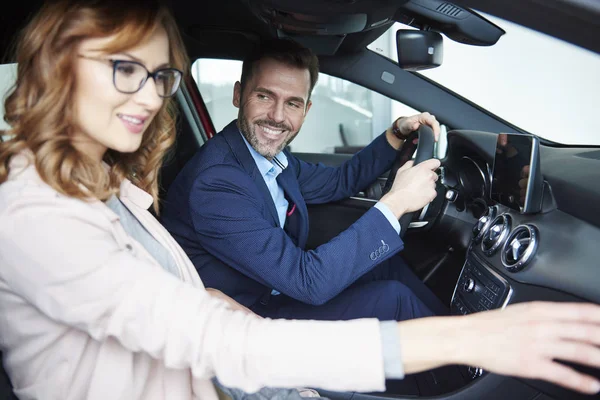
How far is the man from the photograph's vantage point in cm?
138

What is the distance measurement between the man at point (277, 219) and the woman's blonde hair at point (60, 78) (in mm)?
582

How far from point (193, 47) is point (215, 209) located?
45.2 inches

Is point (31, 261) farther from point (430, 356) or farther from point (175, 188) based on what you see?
point (175, 188)

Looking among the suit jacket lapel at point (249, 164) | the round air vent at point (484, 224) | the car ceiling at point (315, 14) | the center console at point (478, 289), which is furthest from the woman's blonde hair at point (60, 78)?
the round air vent at point (484, 224)

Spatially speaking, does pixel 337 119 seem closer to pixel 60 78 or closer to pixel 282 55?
pixel 282 55

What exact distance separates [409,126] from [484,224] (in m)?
0.46

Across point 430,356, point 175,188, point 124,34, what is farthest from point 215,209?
point 430,356

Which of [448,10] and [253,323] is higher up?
[448,10]

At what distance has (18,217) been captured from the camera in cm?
73

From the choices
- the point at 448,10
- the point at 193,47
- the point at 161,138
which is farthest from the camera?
the point at 193,47

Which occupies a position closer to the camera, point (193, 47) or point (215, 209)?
point (215, 209)

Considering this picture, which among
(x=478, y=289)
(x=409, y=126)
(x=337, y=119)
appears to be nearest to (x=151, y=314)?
(x=478, y=289)

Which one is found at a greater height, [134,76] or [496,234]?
[134,76]

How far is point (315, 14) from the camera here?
1302mm
